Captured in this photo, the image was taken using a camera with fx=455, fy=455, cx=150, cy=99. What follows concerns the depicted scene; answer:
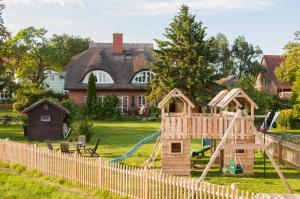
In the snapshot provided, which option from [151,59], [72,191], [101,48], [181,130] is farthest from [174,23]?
[72,191]

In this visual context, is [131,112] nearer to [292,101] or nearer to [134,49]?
[134,49]

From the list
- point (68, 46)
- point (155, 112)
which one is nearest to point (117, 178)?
point (155, 112)

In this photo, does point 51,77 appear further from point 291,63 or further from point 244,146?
point 244,146

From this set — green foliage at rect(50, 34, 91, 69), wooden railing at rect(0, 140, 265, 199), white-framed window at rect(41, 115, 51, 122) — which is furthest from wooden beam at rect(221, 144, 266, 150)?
green foliage at rect(50, 34, 91, 69)

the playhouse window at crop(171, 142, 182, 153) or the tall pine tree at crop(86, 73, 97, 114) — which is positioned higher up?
the tall pine tree at crop(86, 73, 97, 114)

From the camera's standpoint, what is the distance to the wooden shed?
30766mm

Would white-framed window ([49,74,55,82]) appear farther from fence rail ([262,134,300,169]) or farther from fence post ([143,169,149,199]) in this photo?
fence post ([143,169,149,199])

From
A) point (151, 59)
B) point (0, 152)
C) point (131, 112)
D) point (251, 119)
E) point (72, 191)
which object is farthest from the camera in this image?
point (151, 59)

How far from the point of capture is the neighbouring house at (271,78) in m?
66.2

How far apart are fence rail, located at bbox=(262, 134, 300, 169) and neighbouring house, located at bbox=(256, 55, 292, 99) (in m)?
43.8

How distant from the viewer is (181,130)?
18.5 m

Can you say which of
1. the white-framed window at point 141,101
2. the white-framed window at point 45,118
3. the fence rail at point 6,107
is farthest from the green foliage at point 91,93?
the white-framed window at point 45,118

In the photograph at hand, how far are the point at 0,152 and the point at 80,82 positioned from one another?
114ft

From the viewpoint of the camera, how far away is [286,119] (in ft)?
127
